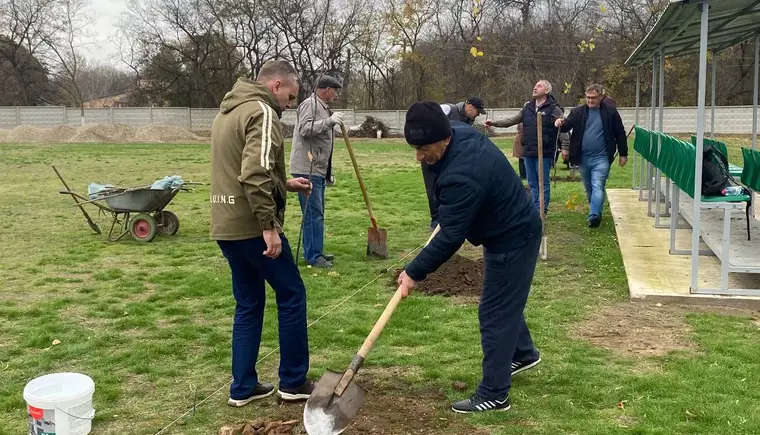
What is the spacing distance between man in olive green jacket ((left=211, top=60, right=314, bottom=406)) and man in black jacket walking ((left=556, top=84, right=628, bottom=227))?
6.10 m

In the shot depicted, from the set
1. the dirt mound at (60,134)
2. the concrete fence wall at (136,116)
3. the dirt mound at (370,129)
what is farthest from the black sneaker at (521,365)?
the dirt mound at (60,134)

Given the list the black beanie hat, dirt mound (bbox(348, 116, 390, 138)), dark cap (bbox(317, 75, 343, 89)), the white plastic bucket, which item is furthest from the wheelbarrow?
dirt mound (bbox(348, 116, 390, 138))

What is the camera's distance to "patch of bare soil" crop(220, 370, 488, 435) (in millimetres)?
3824

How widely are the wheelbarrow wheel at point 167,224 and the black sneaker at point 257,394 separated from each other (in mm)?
6101

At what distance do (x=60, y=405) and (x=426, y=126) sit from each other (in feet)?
7.55

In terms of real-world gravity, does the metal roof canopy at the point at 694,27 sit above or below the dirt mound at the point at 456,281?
above

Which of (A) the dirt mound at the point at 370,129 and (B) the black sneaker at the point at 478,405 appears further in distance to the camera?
(A) the dirt mound at the point at 370,129

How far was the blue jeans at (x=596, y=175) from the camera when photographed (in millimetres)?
9383

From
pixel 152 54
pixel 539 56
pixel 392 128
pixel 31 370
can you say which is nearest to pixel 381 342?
pixel 31 370

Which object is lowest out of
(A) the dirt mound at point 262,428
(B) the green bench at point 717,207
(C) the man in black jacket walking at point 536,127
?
(A) the dirt mound at point 262,428

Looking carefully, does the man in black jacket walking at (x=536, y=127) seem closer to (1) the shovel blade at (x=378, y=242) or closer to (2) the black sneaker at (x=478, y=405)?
(1) the shovel blade at (x=378, y=242)

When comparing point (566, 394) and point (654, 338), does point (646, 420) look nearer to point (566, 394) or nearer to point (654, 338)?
point (566, 394)

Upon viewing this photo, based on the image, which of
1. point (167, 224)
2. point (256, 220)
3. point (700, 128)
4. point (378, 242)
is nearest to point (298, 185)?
point (256, 220)

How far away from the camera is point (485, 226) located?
389 centimetres
